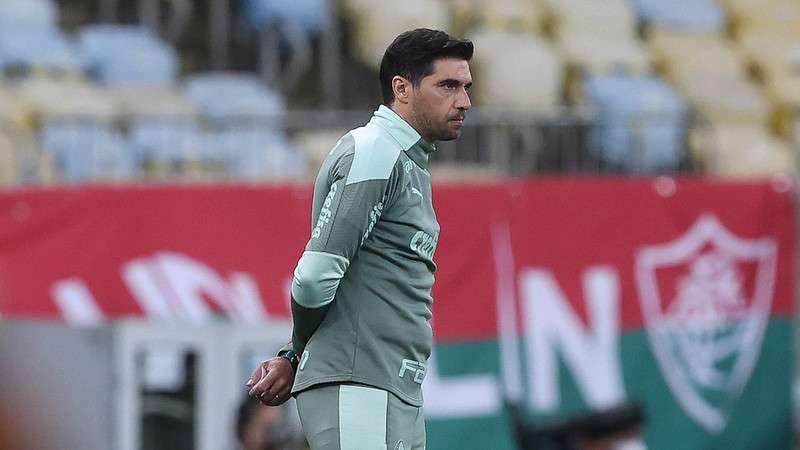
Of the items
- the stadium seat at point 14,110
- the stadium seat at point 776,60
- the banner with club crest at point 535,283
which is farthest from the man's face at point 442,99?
the stadium seat at point 776,60

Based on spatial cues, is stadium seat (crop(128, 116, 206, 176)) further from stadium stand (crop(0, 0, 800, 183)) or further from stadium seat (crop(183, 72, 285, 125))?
stadium seat (crop(183, 72, 285, 125))

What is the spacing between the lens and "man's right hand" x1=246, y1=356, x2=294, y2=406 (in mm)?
3689

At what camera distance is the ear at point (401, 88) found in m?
3.71

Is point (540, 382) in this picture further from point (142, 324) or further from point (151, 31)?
point (151, 31)

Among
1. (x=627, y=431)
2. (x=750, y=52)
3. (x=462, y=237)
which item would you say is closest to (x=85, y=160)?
(x=462, y=237)

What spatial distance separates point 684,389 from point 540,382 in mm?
989

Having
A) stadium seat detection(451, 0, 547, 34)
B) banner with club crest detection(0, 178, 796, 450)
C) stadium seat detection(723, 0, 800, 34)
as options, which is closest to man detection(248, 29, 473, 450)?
banner with club crest detection(0, 178, 796, 450)

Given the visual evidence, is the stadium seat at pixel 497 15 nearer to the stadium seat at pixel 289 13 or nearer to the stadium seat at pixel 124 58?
the stadium seat at pixel 289 13

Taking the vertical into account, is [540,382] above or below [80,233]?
below

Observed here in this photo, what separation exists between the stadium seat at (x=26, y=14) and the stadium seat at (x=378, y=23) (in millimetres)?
2156

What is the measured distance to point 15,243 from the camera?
789cm

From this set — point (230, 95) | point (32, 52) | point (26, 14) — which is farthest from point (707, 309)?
point (26, 14)

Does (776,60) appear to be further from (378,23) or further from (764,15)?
(378,23)

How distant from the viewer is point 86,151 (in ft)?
27.6
